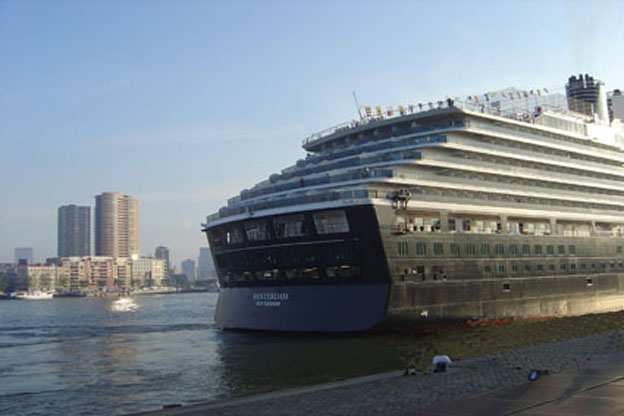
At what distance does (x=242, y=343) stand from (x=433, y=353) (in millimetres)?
13536

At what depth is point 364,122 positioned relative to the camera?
51.1 metres

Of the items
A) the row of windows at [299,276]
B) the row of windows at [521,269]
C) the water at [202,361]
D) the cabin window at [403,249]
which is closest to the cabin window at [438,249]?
the row of windows at [521,269]

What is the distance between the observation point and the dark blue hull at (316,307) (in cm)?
3734

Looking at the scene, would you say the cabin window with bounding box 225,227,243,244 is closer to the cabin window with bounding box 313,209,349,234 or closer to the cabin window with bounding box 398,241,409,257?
→ the cabin window with bounding box 313,209,349,234

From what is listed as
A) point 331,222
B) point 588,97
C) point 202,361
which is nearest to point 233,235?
point 331,222

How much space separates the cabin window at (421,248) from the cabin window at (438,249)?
41.0 inches

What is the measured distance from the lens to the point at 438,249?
40.7 m

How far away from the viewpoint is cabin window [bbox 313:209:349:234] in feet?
124

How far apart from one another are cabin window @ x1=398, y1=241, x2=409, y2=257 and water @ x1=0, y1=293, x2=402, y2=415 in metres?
5.23

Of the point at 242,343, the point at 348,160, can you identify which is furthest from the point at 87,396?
the point at 348,160

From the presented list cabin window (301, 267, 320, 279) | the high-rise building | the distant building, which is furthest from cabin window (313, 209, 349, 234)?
the distant building

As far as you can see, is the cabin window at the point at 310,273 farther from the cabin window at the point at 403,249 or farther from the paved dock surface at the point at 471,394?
the paved dock surface at the point at 471,394

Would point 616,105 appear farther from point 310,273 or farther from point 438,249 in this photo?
point 310,273

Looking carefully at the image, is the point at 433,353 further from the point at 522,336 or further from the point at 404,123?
the point at 404,123
